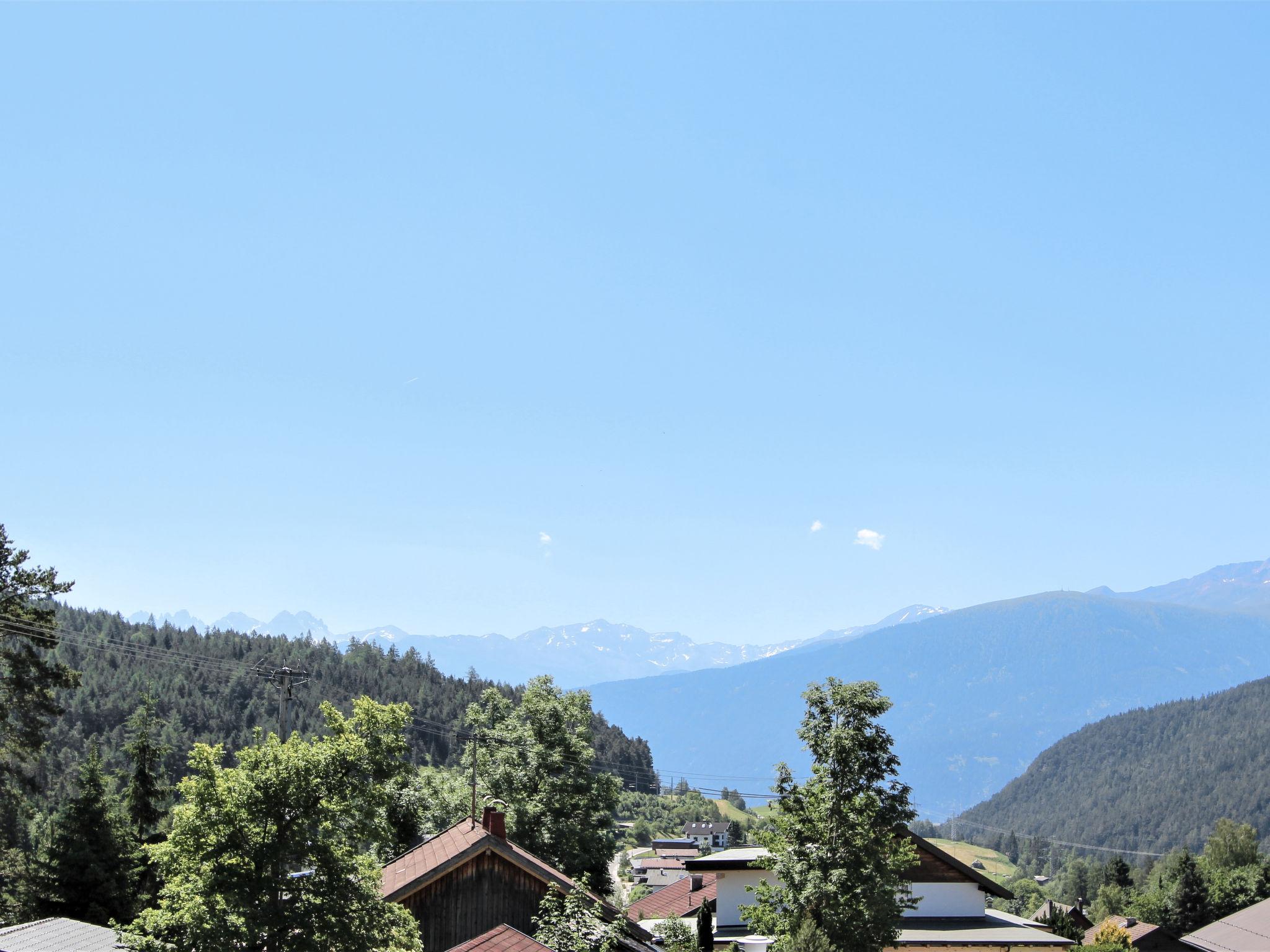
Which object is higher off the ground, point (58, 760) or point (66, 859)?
point (58, 760)

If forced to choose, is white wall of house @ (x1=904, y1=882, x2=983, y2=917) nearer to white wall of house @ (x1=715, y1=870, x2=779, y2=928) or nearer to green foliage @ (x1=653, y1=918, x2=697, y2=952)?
white wall of house @ (x1=715, y1=870, x2=779, y2=928)

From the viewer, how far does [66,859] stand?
156ft

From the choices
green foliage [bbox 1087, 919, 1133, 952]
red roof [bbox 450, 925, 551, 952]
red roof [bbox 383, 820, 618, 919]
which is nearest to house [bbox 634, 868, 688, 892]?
green foliage [bbox 1087, 919, 1133, 952]

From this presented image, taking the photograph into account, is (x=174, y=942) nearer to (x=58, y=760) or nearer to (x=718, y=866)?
Answer: (x=718, y=866)

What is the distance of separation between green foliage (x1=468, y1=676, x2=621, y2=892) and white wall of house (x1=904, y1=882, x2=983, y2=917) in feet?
34.0

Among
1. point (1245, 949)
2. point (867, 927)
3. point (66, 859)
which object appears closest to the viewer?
point (867, 927)

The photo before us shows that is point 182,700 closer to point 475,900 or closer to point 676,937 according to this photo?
point 475,900

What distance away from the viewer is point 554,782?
156ft

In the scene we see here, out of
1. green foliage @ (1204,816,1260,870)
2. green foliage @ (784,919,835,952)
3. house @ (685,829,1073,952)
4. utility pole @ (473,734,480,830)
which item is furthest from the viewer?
green foliage @ (1204,816,1260,870)

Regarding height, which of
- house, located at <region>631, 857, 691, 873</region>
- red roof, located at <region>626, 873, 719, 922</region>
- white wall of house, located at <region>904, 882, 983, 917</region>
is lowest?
house, located at <region>631, 857, 691, 873</region>

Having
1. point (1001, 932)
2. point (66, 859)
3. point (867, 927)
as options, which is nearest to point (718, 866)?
point (1001, 932)

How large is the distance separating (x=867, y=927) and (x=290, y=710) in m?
171

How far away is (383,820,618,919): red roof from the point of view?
89.8 feet

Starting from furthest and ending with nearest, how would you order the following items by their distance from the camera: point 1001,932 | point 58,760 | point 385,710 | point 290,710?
point 290,710 < point 58,760 < point 1001,932 < point 385,710
